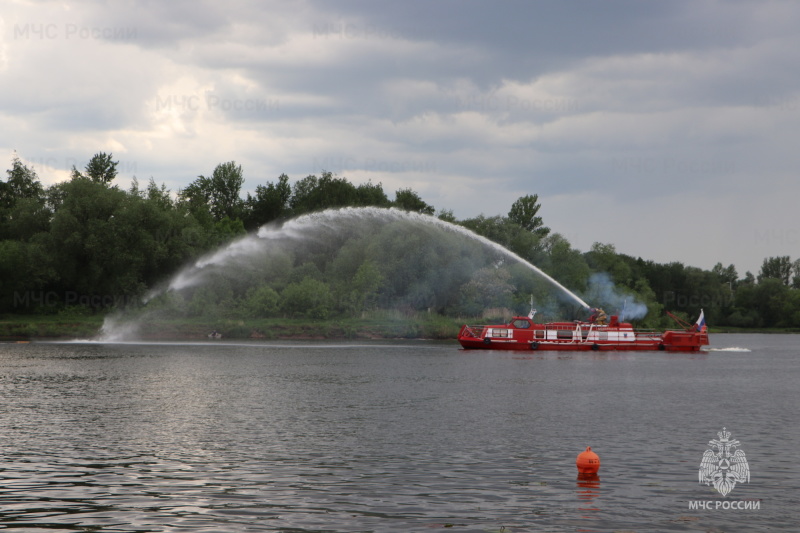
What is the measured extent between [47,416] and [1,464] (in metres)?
12.8

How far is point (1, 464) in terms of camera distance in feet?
93.6

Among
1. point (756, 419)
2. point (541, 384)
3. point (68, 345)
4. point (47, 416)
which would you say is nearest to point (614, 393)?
point (541, 384)

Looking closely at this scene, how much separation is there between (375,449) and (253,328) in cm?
9817

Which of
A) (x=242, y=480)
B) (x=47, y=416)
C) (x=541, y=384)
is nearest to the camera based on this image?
(x=242, y=480)

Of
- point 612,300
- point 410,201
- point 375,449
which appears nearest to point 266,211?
point 410,201

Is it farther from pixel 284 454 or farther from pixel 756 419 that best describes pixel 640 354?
pixel 284 454

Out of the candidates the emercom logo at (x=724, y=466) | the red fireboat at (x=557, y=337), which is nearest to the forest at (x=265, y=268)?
the red fireboat at (x=557, y=337)

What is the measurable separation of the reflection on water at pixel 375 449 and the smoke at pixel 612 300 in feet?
255

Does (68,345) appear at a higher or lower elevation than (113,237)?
lower

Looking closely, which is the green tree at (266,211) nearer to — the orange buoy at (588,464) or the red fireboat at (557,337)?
the red fireboat at (557,337)

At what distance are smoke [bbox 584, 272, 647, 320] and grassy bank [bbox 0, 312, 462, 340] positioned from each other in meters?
26.1

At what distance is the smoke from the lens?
146 meters

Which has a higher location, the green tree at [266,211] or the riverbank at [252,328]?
the green tree at [266,211]

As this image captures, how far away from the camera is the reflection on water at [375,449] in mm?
22328
